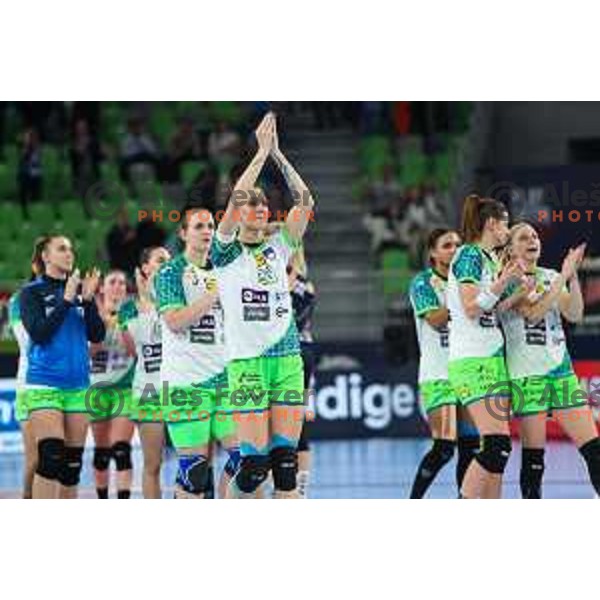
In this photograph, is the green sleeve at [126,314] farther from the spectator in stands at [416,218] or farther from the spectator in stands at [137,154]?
the spectator in stands at [137,154]

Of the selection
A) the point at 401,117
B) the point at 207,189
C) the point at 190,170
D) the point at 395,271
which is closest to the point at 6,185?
the point at 190,170

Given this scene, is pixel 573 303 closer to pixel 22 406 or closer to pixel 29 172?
pixel 22 406

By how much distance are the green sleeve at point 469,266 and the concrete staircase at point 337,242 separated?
9.63 meters

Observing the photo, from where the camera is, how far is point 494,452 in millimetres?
11688

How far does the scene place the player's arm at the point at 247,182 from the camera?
1112 cm

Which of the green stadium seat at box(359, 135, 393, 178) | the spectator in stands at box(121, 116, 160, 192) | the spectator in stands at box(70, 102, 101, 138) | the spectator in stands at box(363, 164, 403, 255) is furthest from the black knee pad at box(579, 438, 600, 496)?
the spectator in stands at box(70, 102, 101, 138)

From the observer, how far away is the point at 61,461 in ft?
40.5

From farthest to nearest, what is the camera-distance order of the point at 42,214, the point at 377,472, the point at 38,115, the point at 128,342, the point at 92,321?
the point at 38,115, the point at 42,214, the point at 377,472, the point at 128,342, the point at 92,321

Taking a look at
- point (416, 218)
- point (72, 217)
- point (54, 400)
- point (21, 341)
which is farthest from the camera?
point (72, 217)

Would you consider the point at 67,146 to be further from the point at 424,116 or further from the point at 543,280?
the point at 543,280

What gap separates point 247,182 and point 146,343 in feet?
8.68

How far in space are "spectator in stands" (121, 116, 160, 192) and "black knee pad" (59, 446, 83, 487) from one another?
38.1 ft

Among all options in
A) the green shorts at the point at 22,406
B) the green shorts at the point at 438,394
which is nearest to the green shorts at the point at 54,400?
the green shorts at the point at 22,406

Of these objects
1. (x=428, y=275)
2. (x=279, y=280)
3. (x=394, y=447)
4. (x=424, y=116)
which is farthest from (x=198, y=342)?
(x=424, y=116)
